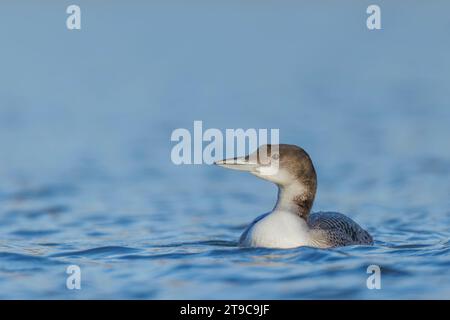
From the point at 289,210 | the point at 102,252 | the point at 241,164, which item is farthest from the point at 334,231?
the point at 102,252

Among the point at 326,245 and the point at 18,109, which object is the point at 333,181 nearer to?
the point at 326,245

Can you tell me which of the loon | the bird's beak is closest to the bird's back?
the loon

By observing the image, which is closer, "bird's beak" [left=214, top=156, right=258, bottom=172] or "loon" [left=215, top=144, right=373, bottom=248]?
"loon" [left=215, top=144, right=373, bottom=248]

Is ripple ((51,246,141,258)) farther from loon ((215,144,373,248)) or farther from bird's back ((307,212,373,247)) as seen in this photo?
bird's back ((307,212,373,247))

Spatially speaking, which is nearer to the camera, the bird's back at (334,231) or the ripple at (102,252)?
the bird's back at (334,231)

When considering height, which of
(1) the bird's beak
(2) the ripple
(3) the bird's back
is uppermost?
(1) the bird's beak

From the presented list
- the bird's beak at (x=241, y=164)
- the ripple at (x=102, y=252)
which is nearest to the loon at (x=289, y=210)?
the bird's beak at (x=241, y=164)

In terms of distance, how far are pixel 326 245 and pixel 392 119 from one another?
12980 millimetres

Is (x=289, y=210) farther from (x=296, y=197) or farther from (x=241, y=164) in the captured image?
(x=241, y=164)

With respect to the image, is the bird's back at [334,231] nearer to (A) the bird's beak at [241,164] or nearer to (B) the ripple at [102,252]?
(A) the bird's beak at [241,164]

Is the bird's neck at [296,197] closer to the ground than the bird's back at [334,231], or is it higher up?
higher up

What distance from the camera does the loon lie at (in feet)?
36.5

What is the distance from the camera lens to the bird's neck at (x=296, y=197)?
37.6ft
